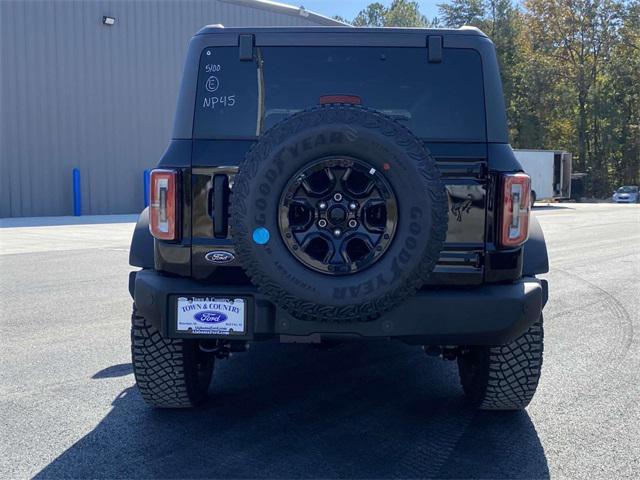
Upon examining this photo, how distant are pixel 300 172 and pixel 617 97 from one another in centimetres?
5798

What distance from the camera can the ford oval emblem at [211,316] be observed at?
3.25m

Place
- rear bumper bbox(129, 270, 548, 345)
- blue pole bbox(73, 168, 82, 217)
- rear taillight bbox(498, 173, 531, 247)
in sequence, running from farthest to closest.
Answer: blue pole bbox(73, 168, 82, 217), rear taillight bbox(498, 173, 531, 247), rear bumper bbox(129, 270, 548, 345)

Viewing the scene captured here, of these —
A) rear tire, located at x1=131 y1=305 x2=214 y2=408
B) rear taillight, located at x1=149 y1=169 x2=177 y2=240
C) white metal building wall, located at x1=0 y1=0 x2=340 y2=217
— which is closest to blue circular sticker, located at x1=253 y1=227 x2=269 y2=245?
rear taillight, located at x1=149 y1=169 x2=177 y2=240

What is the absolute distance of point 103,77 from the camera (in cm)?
2245

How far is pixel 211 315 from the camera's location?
326 centimetres

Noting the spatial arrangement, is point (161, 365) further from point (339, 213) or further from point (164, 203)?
point (339, 213)

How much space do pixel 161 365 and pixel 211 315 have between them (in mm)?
689

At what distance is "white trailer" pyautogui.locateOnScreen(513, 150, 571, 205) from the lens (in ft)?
114

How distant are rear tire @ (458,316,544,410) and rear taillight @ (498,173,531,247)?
2.05 feet


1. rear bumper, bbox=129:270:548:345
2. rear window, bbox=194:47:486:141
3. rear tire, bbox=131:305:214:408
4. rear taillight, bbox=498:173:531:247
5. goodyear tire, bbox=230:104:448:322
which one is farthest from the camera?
rear tire, bbox=131:305:214:408

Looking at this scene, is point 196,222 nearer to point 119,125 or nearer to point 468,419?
point 468,419

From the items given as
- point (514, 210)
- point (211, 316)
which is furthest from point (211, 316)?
point (514, 210)

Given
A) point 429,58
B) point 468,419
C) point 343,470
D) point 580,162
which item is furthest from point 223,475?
point 580,162

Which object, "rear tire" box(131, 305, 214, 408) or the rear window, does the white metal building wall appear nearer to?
"rear tire" box(131, 305, 214, 408)
